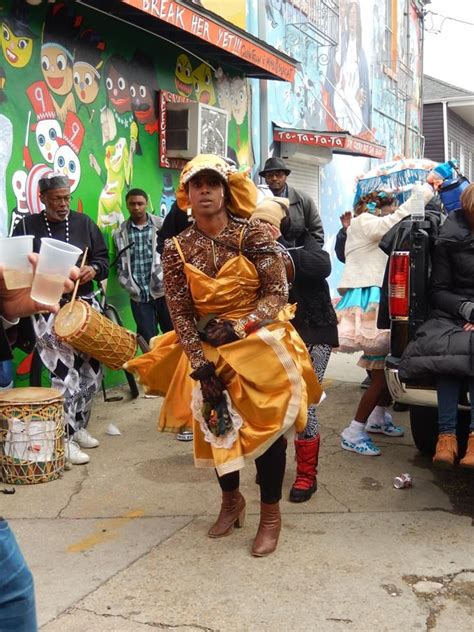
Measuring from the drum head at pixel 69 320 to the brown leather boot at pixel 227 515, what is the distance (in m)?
1.78

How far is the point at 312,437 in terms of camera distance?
4719 mm

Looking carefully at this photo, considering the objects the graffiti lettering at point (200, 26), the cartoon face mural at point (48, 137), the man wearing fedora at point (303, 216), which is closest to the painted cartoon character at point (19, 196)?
the cartoon face mural at point (48, 137)

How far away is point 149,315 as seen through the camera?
24.8 ft

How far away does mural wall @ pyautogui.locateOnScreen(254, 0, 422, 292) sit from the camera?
11766 millimetres

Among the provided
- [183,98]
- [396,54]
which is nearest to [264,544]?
[183,98]

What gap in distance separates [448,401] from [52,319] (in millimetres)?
2824

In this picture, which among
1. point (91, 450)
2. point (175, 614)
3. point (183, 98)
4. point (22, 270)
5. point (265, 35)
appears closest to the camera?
point (22, 270)

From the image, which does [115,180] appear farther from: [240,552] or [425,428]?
[240,552]

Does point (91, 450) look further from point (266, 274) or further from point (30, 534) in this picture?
point (266, 274)

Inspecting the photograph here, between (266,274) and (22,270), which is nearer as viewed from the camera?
(22,270)

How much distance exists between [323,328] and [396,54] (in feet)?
48.3

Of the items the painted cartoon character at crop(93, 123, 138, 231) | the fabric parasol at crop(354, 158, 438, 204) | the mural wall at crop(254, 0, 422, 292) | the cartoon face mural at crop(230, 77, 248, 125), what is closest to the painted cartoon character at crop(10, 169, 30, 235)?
the painted cartoon character at crop(93, 123, 138, 231)

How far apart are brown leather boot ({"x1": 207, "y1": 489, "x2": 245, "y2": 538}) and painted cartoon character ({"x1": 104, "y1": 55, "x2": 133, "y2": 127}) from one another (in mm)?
4720

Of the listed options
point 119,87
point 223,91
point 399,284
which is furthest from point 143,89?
point 399,284
